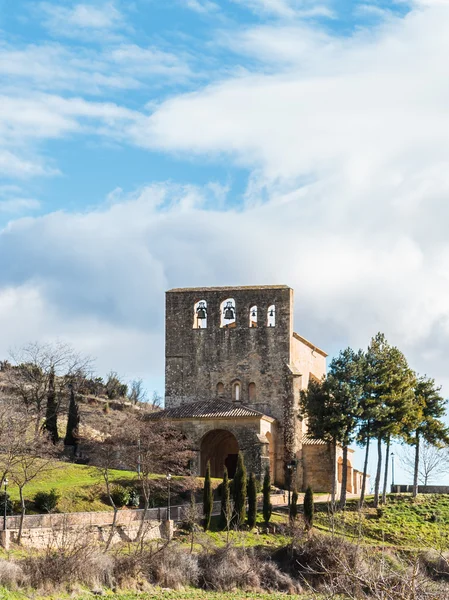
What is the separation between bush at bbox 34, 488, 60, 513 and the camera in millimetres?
50062

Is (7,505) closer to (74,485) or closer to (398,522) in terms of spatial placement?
(74,485)

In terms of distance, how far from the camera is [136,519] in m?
50.6

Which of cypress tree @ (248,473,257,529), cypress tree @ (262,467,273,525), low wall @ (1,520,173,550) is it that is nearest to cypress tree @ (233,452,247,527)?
cypress tree @ (248,473,257,529)

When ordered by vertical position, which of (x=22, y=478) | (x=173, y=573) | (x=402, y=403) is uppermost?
(x=402, y=403)

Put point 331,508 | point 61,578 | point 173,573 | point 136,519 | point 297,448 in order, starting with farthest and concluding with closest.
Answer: point 297,448, point 331,508, point 136,519, point 173,573, point 61,578

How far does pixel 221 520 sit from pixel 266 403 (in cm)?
1542

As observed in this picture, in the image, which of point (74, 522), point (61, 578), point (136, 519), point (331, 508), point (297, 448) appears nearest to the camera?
point (61, 578)

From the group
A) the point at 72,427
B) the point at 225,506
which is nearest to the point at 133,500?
the point at 225,506

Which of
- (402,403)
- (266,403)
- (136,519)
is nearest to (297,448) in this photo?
(266,403)

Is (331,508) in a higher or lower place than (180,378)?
lower

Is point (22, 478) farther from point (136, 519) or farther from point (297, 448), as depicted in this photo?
point (297, 448)

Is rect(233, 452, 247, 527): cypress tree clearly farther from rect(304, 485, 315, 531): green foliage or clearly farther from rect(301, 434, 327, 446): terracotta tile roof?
rect(301, 434, 327, 446): terracotta tile roof

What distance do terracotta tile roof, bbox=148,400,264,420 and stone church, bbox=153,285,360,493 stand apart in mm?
61

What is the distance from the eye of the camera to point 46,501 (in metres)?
50.2
